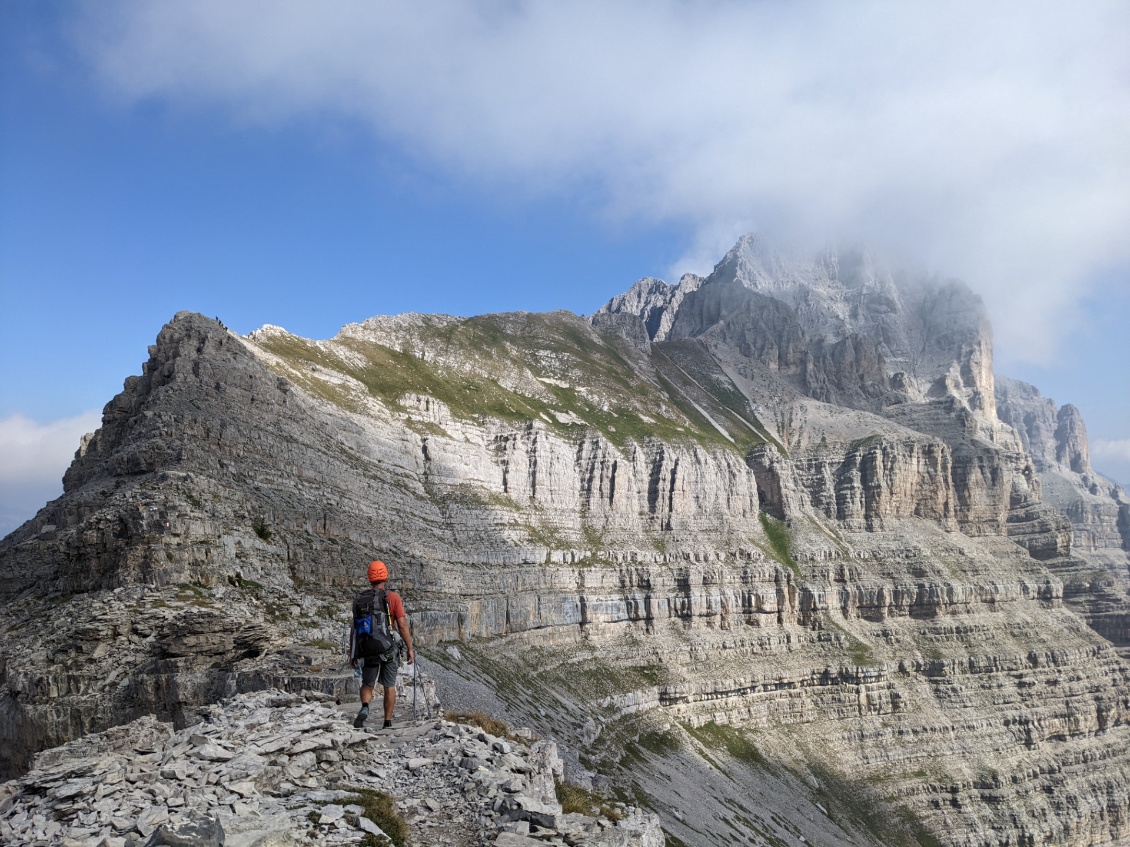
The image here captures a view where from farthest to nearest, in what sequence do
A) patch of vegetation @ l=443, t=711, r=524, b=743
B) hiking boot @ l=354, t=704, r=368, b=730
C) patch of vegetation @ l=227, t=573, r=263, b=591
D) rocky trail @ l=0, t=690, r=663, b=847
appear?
patch of vegetation @ l=227, t=573, r=263, b=591 < patch of vegetation @ l=443, t=711, r=524, b=743 < hiking boot @ l=354, t=704, r=368, b=730 < rocky trail @ l=0, t=690, r=663, b=847

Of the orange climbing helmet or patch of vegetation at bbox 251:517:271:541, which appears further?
patch of vegetation at bbox 251:517:271:541

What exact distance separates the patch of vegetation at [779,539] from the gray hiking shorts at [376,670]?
14014 cm

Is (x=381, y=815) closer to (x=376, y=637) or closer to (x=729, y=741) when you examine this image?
(x=376, y=637)

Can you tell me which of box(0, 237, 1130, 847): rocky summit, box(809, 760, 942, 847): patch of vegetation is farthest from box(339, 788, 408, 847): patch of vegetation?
box(809, 760, 942, 847): patch of vegetation

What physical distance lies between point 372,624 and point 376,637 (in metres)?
0.36

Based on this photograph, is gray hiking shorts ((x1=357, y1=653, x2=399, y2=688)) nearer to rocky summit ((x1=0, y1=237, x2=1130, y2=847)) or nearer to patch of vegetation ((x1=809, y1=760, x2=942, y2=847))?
rocky summit ((x1=0, y1=237, x2=1130, y2=847))

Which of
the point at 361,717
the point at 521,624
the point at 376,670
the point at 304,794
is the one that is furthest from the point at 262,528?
the point at 304,794

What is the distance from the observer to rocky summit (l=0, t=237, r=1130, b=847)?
18062mm

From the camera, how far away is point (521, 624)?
99125mm

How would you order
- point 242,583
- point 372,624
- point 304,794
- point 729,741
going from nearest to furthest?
1. point 304,794
2. point 372,624
3. point 242,583
4. point 729,741

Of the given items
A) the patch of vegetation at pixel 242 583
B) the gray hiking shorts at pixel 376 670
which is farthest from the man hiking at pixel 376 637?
the patch of vegetation at pixel 242 583

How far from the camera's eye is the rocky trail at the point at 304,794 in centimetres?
1416

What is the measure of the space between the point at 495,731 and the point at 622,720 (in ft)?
258

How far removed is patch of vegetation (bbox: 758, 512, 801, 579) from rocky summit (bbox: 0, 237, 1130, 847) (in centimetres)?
98
